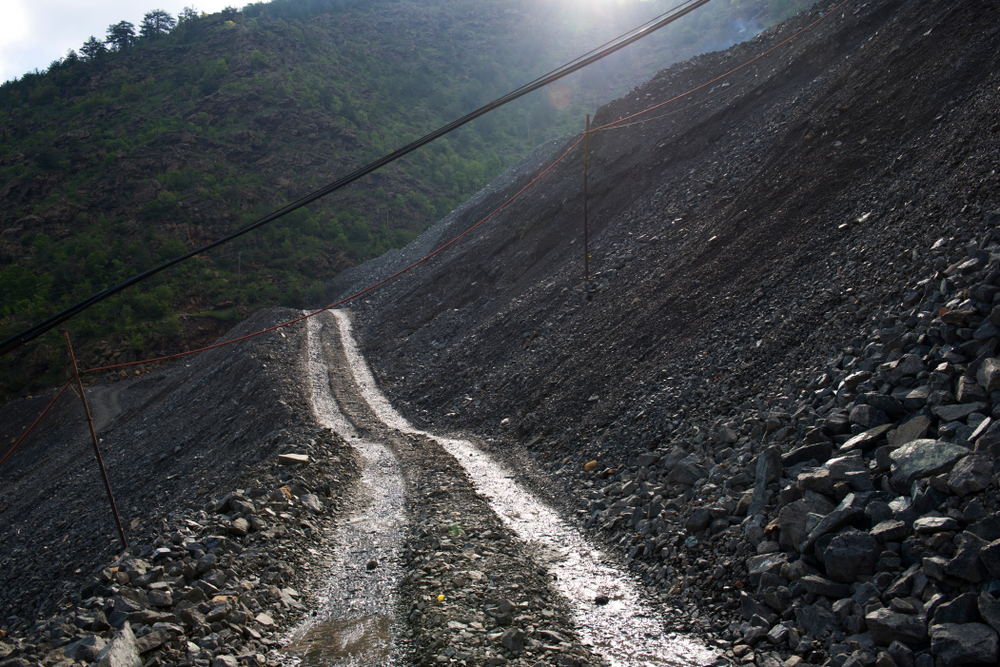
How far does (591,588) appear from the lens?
6.59m

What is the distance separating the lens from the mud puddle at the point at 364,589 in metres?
5.70

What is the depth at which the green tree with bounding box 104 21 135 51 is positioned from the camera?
69.9 metres

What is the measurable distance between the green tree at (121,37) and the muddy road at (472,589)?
8914 cm

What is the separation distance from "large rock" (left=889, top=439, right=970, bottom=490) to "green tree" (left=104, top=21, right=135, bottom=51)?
313 ft

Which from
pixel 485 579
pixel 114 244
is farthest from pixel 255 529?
pixel 114 244

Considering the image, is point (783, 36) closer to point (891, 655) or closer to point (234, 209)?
point (891, 655)

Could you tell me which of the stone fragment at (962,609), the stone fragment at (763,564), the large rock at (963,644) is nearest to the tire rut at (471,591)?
the stone fragment at (763,564)

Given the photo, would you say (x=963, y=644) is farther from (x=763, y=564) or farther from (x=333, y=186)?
(x=333, y=186)

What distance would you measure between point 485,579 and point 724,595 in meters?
2.97

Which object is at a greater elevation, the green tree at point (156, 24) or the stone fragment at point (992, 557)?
the green tree at point (156, 24)

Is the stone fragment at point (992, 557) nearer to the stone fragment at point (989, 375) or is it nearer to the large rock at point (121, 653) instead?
the stone fragment at point (989, 375)

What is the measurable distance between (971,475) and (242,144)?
59972 mm

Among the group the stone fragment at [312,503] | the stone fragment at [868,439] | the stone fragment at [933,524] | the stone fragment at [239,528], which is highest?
the stone fragment at [239,528]

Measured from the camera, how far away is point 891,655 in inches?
155
